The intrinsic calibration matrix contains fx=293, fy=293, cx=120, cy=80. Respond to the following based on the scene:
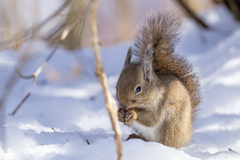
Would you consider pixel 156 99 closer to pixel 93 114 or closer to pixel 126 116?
pixel 126 116

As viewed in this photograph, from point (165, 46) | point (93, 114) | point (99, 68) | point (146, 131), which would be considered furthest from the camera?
point (93, 114)

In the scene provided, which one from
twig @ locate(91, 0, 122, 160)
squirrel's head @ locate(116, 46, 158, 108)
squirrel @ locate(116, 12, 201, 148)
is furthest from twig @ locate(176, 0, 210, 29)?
twig @ locate(91, 0, 122, 160)

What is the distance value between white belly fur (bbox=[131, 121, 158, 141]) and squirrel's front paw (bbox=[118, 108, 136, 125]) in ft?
0.43

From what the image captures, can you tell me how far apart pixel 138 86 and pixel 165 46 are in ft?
1.24

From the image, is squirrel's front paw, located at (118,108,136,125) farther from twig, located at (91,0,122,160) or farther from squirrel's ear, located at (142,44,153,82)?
twig, located at (91,0,122,160)

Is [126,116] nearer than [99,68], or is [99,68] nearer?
[99,68]

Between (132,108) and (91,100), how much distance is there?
3.08 feet

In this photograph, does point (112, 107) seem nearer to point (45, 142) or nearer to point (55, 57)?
point (45, 142)

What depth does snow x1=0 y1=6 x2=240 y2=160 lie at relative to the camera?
1.27m

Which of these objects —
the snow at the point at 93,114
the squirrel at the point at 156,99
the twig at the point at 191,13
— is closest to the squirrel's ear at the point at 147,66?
the squirrel at the point at 156,99

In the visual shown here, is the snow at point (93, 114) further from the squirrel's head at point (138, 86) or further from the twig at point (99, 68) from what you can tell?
the twig at point (99, 68)

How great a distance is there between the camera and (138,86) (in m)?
1.66

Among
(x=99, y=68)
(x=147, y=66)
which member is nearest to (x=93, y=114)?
(x=147, y=66)

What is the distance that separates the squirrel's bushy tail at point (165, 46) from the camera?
1879 mm
